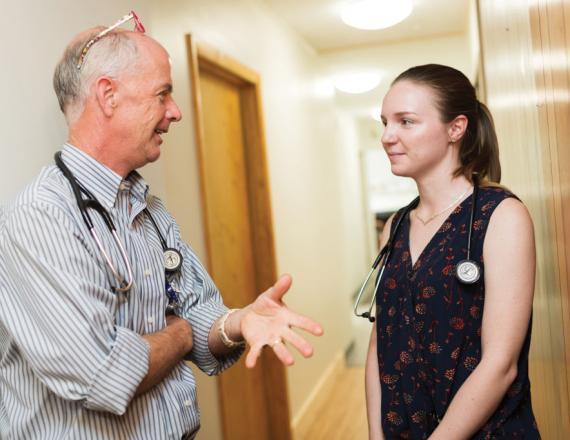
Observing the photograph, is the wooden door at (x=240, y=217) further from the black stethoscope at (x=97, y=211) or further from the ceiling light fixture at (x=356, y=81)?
the ceiling light fixture at (x=356, y=81)

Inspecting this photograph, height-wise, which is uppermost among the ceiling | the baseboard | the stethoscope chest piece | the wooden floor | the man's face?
the ceiling

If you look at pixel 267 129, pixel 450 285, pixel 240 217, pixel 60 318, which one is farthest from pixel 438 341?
pixel 267 129

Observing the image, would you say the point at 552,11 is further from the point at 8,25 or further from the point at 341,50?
the point at 341,50

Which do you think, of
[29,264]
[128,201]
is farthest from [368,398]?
[29,264]

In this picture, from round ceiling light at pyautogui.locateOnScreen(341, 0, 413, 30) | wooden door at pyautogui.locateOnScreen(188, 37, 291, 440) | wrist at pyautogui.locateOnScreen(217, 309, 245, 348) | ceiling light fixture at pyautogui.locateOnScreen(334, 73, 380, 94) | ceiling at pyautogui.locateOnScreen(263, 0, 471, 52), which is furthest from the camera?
ceiling light fixture at pyautogui.locateOnScreen(334, 73, 380, 94)

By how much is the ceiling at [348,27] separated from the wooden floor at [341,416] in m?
2.69

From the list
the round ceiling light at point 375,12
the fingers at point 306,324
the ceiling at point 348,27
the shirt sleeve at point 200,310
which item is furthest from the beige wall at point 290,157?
the fingers at point 306,324

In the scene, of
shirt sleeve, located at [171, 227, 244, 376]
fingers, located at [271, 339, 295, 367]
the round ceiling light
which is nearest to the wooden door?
the round ceiling light

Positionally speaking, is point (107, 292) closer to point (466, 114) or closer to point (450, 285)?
point (450, 285)

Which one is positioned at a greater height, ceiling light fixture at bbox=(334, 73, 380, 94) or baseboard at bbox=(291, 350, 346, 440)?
ceiling light fixture at bbox=(334, 73, 380, 94)

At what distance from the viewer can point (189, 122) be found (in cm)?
252

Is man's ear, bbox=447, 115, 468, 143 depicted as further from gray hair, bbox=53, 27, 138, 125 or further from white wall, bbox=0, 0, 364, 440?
white wall, bbox=0, 0, 364, 440

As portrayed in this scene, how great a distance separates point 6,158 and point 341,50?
4.31m

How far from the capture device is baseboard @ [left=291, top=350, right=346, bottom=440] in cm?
376
